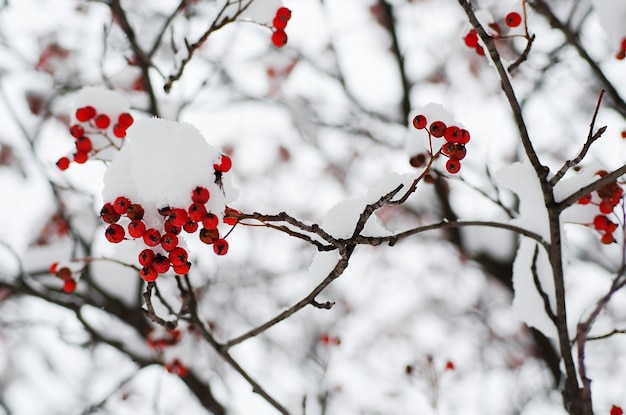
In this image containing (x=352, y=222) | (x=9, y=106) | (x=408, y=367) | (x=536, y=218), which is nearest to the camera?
(x=352, y=222)

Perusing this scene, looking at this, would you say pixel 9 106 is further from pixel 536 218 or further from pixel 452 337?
pixel 452 337

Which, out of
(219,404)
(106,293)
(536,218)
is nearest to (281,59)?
(106,293)

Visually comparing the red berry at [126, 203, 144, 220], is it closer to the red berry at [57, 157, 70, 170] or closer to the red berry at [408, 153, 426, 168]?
the red berry at [57, 157, 70, 170]

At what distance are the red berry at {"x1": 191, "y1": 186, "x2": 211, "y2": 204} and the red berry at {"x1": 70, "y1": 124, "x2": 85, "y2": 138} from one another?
1.02m

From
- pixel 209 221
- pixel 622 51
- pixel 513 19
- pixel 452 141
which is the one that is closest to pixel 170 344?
pixel 209 221

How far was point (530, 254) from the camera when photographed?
2188 mm

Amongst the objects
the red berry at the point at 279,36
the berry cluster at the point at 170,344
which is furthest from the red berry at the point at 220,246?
the berry cluster at the point at 170,344

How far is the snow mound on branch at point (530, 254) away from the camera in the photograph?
2.00 metres

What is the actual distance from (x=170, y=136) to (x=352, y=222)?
2.03ft

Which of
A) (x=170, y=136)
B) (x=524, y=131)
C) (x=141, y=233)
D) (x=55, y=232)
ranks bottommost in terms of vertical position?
(x=141, y=233)

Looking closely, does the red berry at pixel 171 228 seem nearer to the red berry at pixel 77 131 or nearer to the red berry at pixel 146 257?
the red berry at pixel 146 257

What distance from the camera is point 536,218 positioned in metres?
2.01

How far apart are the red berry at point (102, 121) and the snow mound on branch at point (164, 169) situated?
721 millimetres

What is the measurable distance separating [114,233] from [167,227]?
18 centimetres
